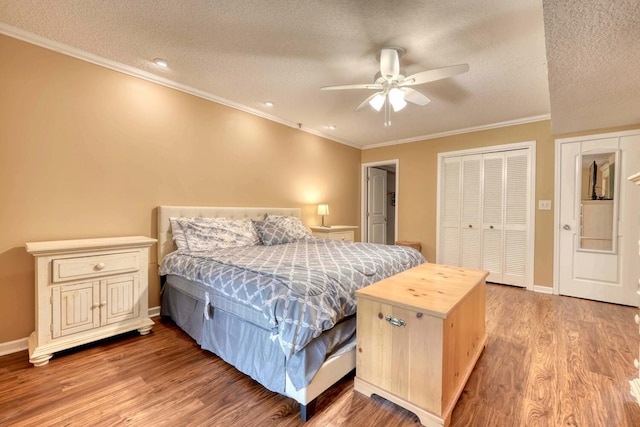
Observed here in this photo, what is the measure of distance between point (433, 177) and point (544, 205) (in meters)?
1.54

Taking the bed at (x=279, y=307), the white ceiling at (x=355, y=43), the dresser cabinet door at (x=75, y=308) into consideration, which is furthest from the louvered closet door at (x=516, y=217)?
the dresser cabinet door at (x=75, y=308)

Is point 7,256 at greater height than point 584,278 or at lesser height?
greater

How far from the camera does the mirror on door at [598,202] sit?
3379 millimetres

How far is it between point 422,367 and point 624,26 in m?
2.06

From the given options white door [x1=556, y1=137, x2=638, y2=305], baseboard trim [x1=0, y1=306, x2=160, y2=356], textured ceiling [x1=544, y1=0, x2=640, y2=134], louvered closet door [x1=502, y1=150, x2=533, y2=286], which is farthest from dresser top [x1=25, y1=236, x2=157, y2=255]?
white door [x1=556, y1=137, x2=638, y2=305]

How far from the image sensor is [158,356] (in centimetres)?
211

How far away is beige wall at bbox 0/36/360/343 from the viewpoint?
7.03 ft

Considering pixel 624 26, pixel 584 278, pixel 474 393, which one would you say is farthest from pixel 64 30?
pixel 584 278

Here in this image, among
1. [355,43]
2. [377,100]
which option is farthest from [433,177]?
[355,43]

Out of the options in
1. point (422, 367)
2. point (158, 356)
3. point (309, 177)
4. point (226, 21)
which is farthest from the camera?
point (309, 177)

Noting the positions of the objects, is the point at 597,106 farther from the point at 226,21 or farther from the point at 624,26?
the point at 226,21

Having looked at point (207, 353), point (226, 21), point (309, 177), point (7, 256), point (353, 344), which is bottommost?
point (207, 353)

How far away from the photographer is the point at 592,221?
3480 millimetres

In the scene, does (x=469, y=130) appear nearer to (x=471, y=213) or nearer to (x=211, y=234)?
(x=471, y=213)
